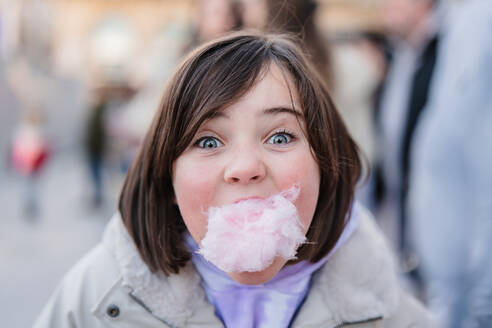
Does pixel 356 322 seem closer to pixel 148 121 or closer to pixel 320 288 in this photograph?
pixel 320 288

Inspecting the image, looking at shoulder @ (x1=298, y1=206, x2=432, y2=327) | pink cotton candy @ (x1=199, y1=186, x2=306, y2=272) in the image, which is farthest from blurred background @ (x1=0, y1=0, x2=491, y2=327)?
pink cotton candy @ (x1=199, y1=186, x2=306, y2=272)

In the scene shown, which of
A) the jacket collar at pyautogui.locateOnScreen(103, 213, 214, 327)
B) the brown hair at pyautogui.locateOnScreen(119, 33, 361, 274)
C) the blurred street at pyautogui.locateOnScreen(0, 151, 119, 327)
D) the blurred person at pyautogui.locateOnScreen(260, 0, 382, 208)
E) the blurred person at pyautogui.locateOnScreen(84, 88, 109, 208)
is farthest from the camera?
the blurred person at pyautogui.locateOnScreen(84, 88, 109, 208)

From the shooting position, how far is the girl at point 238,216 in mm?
1144

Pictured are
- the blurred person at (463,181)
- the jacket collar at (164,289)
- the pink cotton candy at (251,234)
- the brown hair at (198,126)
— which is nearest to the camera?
the pink cotton candy at (251,234)

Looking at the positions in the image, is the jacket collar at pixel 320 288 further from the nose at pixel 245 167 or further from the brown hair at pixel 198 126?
the nose at pixel 245 167

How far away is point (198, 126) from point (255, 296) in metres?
0.48

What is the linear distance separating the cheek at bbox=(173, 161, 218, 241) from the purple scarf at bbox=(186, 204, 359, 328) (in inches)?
6.3

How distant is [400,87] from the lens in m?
3.71

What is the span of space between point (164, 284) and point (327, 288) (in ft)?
1.42

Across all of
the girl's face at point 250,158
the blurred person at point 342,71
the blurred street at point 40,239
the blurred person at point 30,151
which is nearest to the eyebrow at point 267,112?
the girl's face at point 250,158

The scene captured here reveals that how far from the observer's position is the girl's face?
3.71 ft

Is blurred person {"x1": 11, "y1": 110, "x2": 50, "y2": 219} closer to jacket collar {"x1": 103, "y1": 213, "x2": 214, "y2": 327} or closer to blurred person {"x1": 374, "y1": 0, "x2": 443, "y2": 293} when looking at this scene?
blurred person {"x1": 374, "y1": 0, "x2": 443, "y2": 293}

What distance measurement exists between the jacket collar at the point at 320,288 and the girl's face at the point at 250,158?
0.20 meters

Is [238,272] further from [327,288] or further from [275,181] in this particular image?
[327,288]
